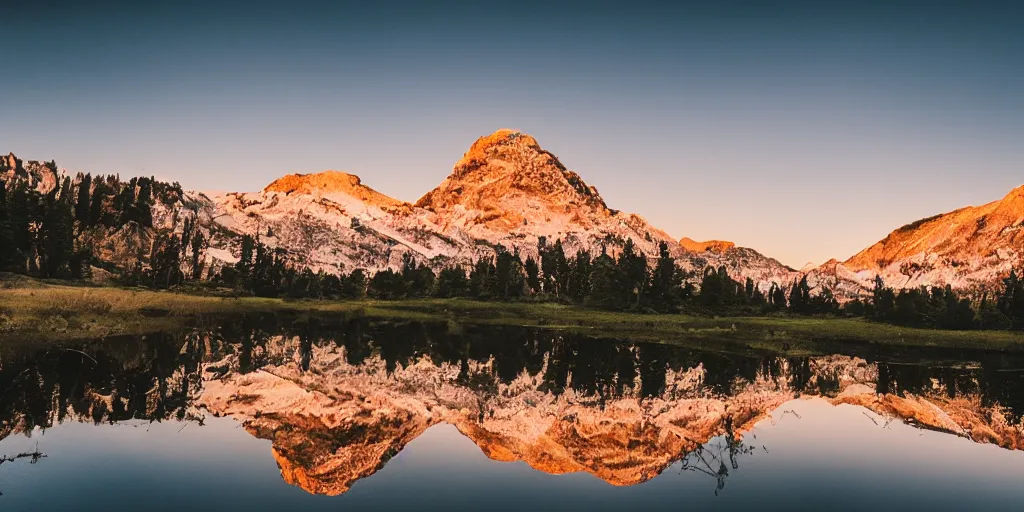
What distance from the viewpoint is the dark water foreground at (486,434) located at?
25.0 metres

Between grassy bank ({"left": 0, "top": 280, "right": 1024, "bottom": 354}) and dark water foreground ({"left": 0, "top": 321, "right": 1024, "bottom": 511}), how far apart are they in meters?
9.91

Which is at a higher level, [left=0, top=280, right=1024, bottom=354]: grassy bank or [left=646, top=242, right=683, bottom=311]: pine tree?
[left=646, top=242, right=683, bottom=311]: pine tree

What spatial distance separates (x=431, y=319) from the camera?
132 m

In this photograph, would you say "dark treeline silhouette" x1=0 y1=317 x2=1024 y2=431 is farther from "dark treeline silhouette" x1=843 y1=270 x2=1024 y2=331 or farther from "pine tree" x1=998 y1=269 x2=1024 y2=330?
"pine tree" x1=998 y1=269 x2=1024 y2=330

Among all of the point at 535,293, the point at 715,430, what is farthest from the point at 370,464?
the point at 535,293

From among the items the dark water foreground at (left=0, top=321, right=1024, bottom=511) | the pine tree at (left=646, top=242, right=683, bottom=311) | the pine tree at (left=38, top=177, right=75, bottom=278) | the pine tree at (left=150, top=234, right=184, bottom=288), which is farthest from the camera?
the pine tree at (left=150, top=234, right=184, bottom=288)

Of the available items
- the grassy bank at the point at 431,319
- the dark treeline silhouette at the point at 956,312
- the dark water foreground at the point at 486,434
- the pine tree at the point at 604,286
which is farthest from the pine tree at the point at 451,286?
the dark water foreground at the point at 486,434

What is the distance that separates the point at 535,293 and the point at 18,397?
16086cm

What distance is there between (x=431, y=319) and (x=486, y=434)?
96065 mm

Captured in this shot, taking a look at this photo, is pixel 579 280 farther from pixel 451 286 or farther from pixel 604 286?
pixel 451 286

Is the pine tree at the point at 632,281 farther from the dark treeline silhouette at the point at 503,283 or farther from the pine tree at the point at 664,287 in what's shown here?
the pine tree at the point at 664,287

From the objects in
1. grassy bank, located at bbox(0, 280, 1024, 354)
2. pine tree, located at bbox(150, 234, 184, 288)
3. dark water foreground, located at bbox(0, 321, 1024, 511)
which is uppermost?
pine tree, located at bbox(150, 234, 184, 288)

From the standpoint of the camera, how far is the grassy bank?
64938mm

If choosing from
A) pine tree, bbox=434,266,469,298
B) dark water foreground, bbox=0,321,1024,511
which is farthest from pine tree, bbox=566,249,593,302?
dark water foreground, bbox=0,321,1024,511
